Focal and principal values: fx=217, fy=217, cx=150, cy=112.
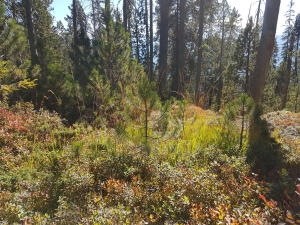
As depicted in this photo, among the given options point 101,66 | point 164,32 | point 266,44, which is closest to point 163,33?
point 164,32

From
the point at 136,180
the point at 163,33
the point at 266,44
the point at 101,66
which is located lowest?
the point at 136,180

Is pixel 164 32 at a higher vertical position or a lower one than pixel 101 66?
higher

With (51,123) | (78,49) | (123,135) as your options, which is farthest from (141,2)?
(123,135)

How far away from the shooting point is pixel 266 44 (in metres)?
4.36

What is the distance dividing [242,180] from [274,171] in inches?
23.1

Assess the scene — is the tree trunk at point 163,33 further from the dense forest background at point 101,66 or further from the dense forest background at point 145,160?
the dense forest background at point 145,160

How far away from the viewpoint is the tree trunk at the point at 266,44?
4.20m

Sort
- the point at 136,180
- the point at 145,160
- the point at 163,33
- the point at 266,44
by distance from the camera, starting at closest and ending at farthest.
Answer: the point at 136,180
the point at 145,160
the point at 266,44
the point at 163,33

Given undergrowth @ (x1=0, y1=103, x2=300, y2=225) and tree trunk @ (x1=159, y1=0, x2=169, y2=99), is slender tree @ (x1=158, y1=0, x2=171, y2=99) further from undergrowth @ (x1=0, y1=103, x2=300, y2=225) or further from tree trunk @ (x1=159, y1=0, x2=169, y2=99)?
undergrowth @ (x1=0, y1=103, x2=300, y2=225)

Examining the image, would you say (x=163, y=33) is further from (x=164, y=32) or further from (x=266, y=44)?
(x=266, y=44)

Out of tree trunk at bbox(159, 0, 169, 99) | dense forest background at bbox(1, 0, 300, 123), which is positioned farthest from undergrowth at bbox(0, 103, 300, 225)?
tree trunk at bbox(159, 0, 169, 99)

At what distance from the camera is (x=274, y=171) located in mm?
2824

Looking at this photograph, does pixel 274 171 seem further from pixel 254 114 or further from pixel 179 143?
pixel 179 143

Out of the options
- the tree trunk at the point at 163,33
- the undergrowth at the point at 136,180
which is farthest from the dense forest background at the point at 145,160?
the tree trunk at the point at 163,33
